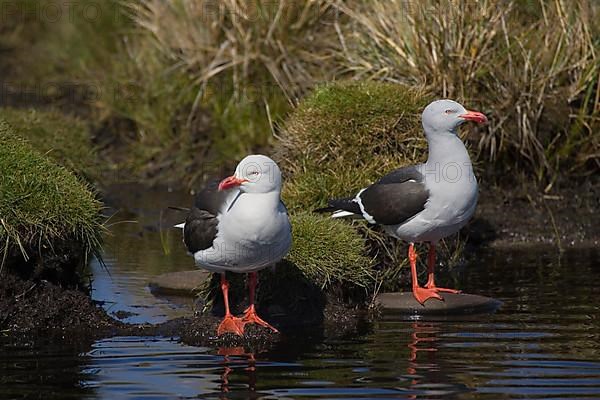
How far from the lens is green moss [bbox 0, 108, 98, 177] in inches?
434

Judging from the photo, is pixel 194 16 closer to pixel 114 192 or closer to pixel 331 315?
pixel 114 192

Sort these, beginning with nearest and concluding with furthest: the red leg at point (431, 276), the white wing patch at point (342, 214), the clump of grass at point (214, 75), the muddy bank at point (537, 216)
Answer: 1. the red leg at point (431, 276)
2. the white wing patch at point (342, 214)
3. the muddy bank at point (537, 216)
4. the clump of grass at point (214, 75)

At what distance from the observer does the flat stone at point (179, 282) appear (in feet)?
29.1

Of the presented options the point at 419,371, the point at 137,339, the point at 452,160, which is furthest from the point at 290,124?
the point at 419,371

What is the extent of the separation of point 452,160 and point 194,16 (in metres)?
5.48

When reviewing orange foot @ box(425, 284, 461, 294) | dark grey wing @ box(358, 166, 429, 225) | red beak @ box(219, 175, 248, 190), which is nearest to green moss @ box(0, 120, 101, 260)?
red beak @ box(219, 175, 248, 190)

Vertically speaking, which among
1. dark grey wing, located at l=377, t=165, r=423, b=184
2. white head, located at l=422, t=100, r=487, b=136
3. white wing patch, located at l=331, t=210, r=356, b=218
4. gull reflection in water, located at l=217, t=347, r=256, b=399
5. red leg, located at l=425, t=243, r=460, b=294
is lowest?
gull reflection in water, located at l=217, t=347, r=256, b=399

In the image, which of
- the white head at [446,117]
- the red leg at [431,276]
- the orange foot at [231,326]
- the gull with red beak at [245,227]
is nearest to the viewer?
the gull with red beak at [245,227]

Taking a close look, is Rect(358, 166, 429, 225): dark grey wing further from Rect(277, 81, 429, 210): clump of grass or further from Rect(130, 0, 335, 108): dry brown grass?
Rect(130, 0, 335, 108): dry brown grass

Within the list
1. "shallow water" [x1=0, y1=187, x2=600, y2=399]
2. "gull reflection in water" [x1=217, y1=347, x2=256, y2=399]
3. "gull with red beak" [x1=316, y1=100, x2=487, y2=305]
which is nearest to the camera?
"shallow water" [x1=0, y1=187, x2=600, y2=399]

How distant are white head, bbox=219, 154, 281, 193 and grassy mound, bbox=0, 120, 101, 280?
115 cm

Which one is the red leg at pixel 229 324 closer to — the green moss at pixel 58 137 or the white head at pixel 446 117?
the white head at pixel 446 117

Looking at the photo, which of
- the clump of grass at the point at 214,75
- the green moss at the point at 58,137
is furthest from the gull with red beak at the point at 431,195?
the clump of grass at the point at 214,75

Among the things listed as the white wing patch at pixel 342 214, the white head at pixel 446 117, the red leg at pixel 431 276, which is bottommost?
the red leg at pixel 431 276
